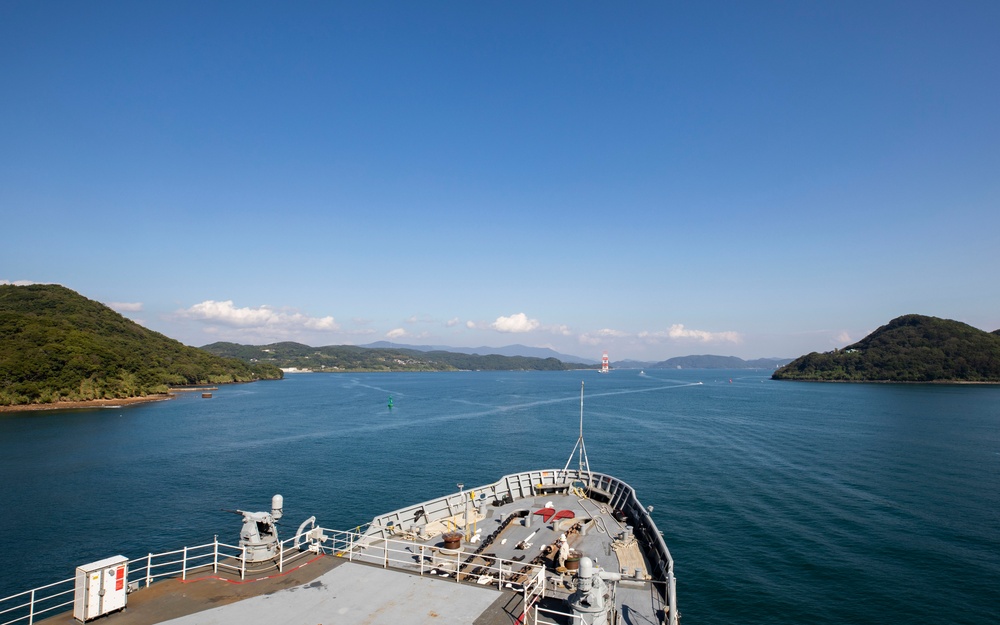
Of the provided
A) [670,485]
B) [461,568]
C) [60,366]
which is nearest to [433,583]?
[461,568]

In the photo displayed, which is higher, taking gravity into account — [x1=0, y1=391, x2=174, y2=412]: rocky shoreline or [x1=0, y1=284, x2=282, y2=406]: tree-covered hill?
[x1=0, y1=284, x2=282, y2=406]: tree-covered hill

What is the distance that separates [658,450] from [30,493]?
73888 millimetres

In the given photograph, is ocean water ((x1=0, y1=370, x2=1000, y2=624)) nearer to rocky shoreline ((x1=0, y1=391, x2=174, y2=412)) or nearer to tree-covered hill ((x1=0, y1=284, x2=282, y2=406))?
rocky shoreline ((x1=0, y1=391, x2=174, y2=412))

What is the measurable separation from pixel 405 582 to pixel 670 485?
42772 mm

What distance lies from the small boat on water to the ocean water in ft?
32.6

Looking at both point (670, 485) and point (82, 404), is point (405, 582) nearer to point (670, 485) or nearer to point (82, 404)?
point (670, 485)

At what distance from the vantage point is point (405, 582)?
1648cm

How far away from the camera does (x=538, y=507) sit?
2936 cm

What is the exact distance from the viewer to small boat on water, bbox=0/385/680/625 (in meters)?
14.0

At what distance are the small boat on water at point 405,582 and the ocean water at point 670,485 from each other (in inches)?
391

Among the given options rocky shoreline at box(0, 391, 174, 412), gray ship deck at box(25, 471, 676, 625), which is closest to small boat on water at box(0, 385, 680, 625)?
gray ship deck at box(25, 471, 676, 625)

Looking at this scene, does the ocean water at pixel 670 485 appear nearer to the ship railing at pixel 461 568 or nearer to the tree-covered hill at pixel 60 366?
the tree-covered hill at pixel 60 366

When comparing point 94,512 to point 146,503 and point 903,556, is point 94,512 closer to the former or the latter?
point 146,503

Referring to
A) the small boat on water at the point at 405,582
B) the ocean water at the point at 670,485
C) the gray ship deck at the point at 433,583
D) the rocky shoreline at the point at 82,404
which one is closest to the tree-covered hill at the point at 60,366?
the rocky shoreline at the point at 82,404
